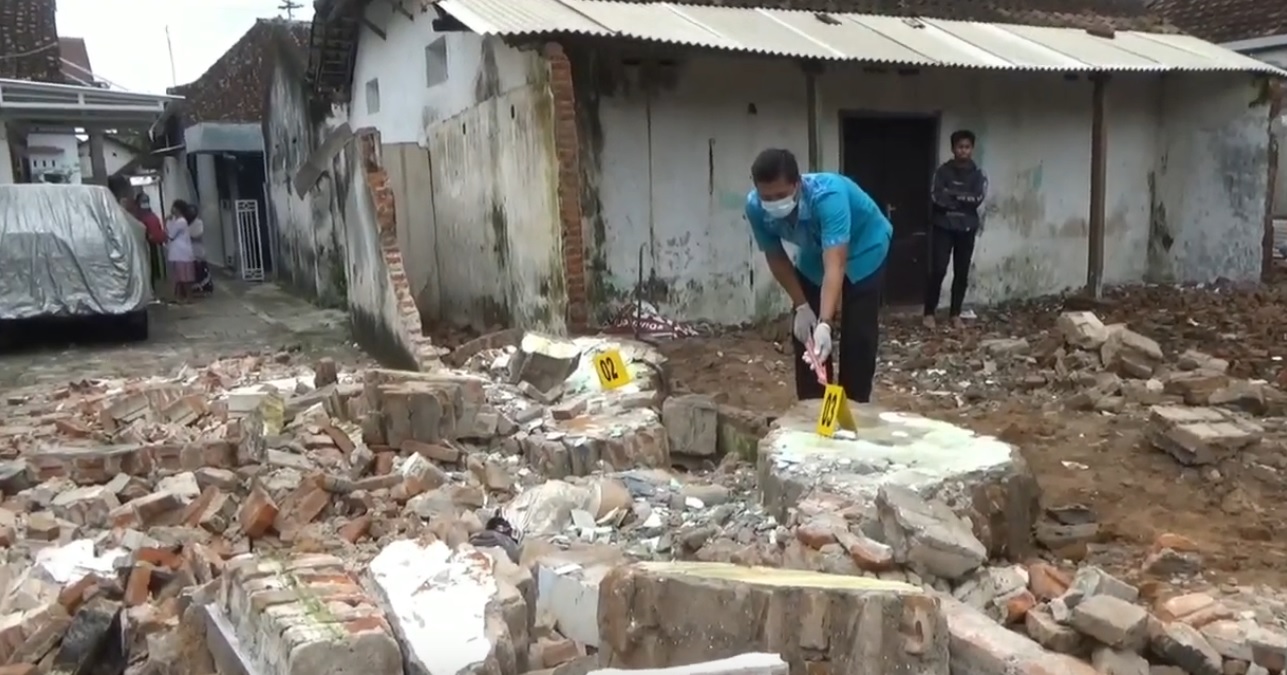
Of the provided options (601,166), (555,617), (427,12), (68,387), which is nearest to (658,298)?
(601,166)

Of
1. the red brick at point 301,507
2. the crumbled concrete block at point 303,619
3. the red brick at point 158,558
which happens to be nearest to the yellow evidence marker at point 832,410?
the crumbled concrete block at point 303,619

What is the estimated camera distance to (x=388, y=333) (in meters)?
8.23

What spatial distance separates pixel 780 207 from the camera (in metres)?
4.49

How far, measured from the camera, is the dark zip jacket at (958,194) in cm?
845

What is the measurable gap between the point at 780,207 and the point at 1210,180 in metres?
9.02

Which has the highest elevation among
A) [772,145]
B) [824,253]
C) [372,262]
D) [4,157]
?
[4,157]

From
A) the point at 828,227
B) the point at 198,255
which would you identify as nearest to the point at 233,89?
the point at 198,255

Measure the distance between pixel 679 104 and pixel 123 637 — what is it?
6.16 metres

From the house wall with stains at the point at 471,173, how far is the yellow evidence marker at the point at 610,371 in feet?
6.21

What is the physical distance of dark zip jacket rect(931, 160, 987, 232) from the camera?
8453 mm

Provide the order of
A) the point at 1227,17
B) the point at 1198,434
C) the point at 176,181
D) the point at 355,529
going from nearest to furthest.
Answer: the point at 355,529 < the point at 1198,434 < the point at 1227,17 < the point at 176,181

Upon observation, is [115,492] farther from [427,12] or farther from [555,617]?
[427,12]

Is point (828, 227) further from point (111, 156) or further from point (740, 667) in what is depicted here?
point (111, 156)

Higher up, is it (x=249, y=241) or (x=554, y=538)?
(x=249, y=241)
